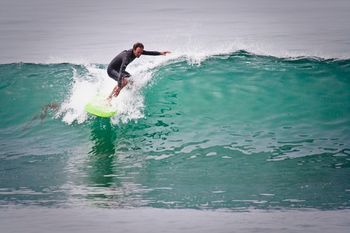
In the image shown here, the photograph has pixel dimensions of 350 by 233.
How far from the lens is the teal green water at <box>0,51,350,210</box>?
34.5 feet

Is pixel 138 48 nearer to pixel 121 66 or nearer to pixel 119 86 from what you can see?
pixel 121 66

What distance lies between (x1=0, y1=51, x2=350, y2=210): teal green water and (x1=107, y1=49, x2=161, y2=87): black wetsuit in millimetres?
1054

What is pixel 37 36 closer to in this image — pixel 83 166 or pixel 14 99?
pixel 14 99

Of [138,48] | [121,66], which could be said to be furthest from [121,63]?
[138,48]

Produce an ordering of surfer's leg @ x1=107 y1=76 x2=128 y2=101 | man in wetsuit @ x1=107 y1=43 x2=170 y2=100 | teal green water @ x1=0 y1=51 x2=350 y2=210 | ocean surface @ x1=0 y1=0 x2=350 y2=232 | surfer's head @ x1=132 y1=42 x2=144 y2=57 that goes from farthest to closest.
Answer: surfer's leg @ x1=107 y1=76 x2=128 y2=101 < man in wetsuit @ x1=107 y1=43 x2=170 y2=100 < surfer's head @ x1=132 y1=42 x2=144 y2=57 < teal green water @ x1=0 y1=51 x2=350 y2=210 < ocean surface @ x1=0 y1=0 x2=350 y2=232

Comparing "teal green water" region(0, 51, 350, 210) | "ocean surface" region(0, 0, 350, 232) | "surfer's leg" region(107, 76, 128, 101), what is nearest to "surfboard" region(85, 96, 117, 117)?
"surfer's leg" region(107, 76, 128, 101)

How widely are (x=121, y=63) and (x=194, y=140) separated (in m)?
1.87

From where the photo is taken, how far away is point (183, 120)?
14.4 meters

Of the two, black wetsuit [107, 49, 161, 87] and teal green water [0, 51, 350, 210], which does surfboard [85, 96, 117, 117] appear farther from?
black wetsuit [107, 49, 161, 87]

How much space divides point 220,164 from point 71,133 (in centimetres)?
353

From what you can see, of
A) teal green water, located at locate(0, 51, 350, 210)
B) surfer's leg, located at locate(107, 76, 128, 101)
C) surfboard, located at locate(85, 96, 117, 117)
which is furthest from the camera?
surfboard, located at locate(85, 96, 117, 117)

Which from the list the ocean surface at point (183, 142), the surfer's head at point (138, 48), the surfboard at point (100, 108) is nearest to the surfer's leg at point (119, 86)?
the surfboard at point (100, 108)

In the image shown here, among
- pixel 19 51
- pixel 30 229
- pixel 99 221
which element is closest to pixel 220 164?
pixel 99 221

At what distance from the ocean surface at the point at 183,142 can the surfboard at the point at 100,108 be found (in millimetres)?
288
